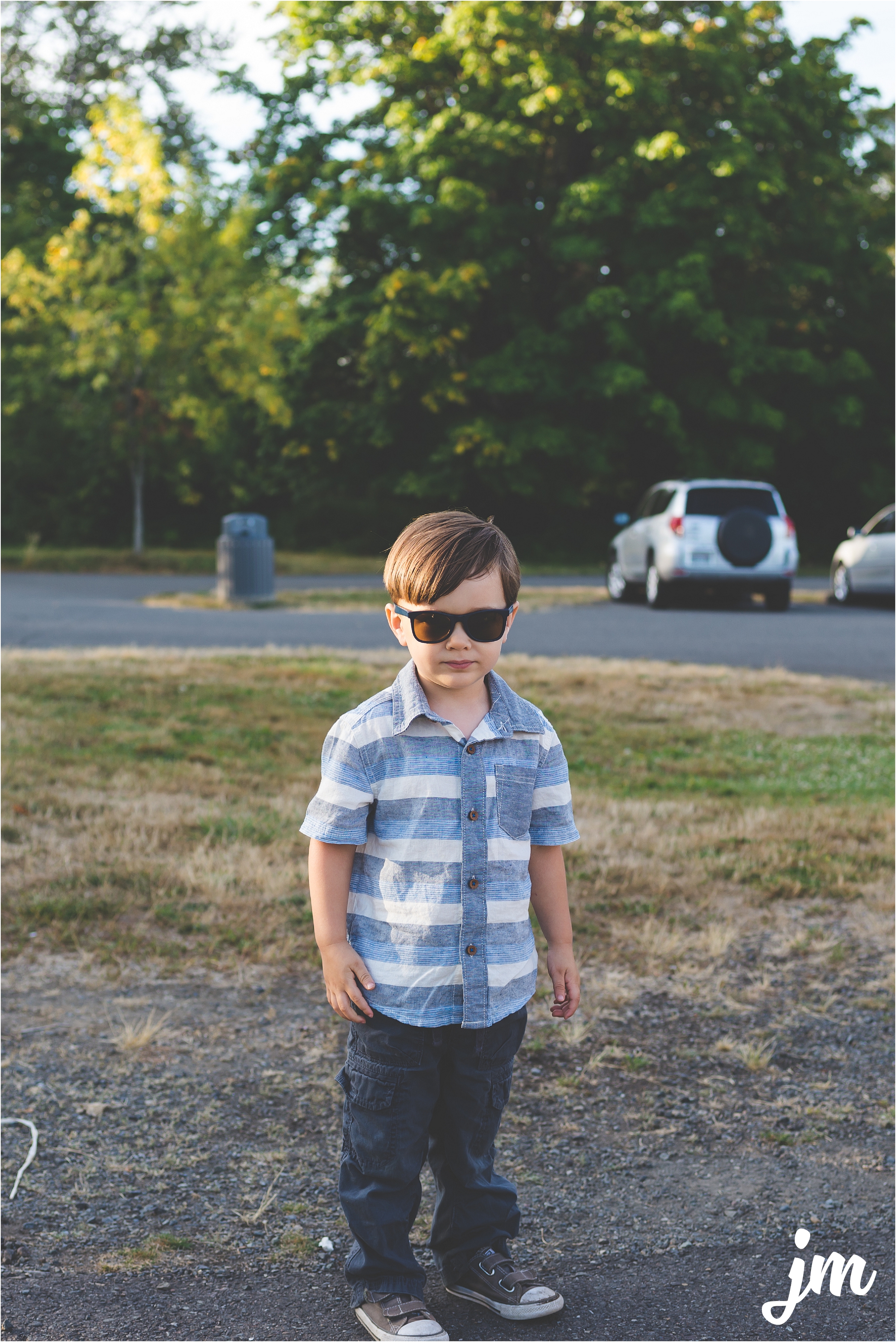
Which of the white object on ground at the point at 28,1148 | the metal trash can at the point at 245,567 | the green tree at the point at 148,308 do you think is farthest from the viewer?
the green tree at the point at 148,308

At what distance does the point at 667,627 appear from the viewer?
13.2 metres

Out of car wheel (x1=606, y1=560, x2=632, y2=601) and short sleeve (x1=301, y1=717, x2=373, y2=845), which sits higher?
car wheel (x1=606, y1=560, x2=632, y2=601)

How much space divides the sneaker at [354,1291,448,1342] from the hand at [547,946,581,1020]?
588 mm

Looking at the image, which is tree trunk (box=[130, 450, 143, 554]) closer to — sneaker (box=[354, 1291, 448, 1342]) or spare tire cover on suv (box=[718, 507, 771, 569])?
spare tire cover on suv (box=[718, 507, 771, 569])

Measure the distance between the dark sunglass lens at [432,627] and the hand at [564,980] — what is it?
650 millimetres

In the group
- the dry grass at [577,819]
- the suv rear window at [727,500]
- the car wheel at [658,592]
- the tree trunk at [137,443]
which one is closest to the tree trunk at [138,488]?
the tree trunk at [137,443]

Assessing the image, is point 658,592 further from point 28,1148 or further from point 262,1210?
point 262,1210

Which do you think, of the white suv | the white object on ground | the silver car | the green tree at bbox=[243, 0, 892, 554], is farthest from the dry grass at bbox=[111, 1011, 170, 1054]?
the green tree at bbox=[243, 0, 892, 554]

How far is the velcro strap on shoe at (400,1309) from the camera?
2316mm

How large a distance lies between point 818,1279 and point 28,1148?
177 cm

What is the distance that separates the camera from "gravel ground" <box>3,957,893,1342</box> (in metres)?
2.43

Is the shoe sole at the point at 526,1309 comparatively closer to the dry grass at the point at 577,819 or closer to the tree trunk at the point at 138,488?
the dry grass at the point at 577,819

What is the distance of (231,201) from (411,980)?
2537 centimetres

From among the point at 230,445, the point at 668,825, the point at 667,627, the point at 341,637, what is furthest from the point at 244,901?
the point at 230,445
